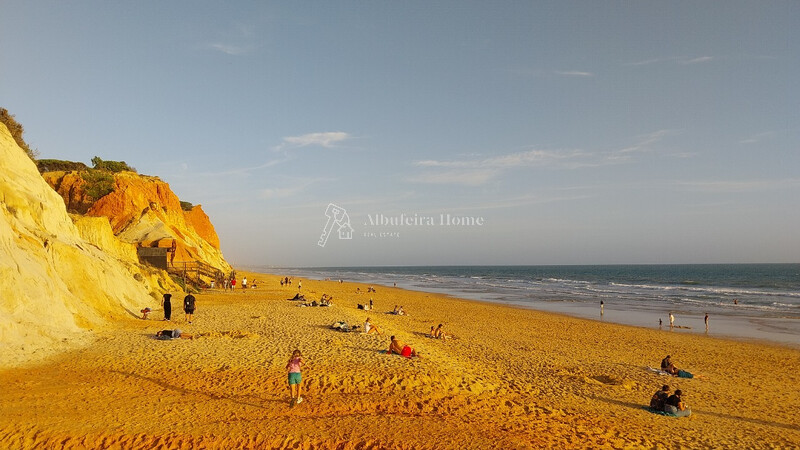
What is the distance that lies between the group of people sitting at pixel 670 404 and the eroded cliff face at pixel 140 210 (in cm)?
3576

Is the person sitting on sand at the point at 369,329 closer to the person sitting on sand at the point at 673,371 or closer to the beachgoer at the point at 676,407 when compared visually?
the person sitting on sand at the point at 673,371

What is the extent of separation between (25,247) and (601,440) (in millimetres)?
17412

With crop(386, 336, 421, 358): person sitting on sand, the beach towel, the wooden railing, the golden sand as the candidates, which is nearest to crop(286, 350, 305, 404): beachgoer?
the golden sand

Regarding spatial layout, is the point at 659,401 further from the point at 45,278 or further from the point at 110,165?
the point at 110,165

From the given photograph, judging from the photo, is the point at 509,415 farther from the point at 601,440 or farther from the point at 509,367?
the point at 509,367

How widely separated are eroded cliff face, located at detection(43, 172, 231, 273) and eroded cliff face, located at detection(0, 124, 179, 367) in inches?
562

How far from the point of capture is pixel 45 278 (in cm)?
1345

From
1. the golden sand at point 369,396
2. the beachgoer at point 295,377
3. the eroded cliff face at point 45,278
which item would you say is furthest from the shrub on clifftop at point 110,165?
the beachgoer at point 295,377

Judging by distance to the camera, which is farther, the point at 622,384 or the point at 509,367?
the point at 509,367

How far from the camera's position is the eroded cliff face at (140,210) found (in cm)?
3706

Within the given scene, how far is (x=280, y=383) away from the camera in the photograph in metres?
10.5

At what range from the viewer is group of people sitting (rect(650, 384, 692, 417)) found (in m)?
10.2

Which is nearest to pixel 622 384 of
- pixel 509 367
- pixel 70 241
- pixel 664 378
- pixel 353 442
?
pixel 664 378

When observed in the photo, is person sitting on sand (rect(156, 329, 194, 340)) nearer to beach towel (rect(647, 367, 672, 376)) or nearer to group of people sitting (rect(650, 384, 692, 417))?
group of people sitting (rect(650, 384, 692, 417))
